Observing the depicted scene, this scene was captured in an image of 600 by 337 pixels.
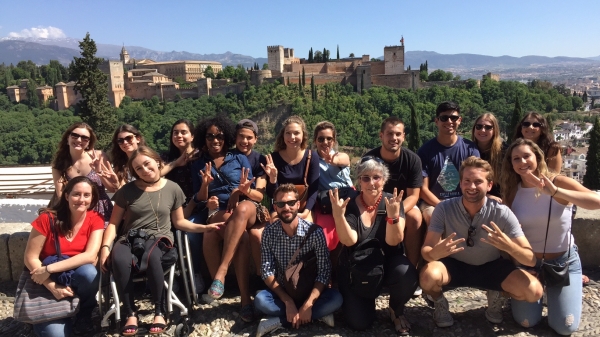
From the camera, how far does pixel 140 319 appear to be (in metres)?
3.11

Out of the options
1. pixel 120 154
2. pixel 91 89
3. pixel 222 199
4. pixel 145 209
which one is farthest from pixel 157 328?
pixel 91 89

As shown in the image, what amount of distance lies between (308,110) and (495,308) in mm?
44140

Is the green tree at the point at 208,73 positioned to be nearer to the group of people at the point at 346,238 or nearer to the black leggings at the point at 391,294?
the group of people at the point at 346,238

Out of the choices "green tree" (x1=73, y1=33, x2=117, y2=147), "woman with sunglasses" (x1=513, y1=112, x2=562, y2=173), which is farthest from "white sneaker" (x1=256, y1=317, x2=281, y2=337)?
"green tree" (x1=73, y1=33, x2=117, y2=147)

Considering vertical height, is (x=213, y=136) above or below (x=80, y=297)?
above

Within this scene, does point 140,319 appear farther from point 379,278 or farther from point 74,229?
point 379,278

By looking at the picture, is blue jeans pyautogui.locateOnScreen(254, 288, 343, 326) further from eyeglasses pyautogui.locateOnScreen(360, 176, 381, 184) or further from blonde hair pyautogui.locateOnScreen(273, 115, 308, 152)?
blonde hair pyautogui.locateOnScreen(273, 115, 308, 152)

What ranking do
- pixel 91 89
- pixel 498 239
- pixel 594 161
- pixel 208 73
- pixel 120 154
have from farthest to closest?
pixel 208 73
pixel 594 161
pixel 91 89
pixel 120 154
pixel 498 239

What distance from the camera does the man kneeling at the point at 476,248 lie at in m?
2.77

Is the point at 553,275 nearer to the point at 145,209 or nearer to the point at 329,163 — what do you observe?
the point at 329,163

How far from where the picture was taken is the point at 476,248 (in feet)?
9.53

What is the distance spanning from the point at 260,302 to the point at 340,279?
573 mm

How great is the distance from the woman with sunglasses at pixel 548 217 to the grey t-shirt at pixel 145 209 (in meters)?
2.49

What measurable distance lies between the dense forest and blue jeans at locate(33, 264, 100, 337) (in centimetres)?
3860
